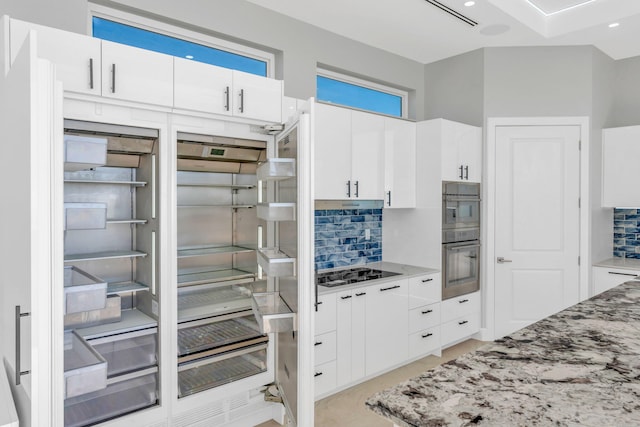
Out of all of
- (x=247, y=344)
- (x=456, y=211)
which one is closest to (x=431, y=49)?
(x=456, y=211)

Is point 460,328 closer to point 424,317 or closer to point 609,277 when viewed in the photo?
point 424,317

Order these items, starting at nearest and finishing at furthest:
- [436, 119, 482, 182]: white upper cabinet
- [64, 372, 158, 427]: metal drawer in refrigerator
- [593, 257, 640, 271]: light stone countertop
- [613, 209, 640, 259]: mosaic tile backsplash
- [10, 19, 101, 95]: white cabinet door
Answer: [10, 19, 101, 95]: white cabinet door → [64, 372, 158, 427]: metal drawer in refrigerator → [436, 119, 482, 182]: white upper cabinet → [593, 257, 640, 271]: light stone countertop → [613, 209, 640, 259]: mosaic tile backsplash

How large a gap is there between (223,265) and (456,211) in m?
2.26

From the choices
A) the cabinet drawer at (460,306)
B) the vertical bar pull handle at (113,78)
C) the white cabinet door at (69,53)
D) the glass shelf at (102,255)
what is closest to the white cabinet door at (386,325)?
the cabinet drawer at (460,306)

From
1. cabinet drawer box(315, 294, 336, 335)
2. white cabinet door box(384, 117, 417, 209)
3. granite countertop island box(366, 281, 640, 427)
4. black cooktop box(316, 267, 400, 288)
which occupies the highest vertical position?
white cabinet door box(384, 117, 417, 209)

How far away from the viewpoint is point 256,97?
267 centimetres

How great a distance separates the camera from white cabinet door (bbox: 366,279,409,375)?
11.2ft

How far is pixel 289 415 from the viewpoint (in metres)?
2.44

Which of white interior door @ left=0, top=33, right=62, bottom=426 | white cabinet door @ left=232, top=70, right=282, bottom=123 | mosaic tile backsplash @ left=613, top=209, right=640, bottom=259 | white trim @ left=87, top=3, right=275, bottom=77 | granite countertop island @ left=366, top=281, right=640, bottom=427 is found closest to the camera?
granite countertop island @ left=366, top=281, right=640, bottom=427

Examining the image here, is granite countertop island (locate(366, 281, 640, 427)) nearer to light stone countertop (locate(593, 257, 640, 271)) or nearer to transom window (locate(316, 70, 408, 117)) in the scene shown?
transom window (locate(316, 70, 408, 117))

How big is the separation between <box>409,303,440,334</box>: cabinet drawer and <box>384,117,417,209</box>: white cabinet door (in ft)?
3.12

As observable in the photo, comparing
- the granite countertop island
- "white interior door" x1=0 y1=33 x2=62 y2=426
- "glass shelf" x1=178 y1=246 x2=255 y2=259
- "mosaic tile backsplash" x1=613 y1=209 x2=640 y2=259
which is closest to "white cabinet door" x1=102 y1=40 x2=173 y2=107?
"white interior door" x1=0 y1=33 x2=62 y2=426

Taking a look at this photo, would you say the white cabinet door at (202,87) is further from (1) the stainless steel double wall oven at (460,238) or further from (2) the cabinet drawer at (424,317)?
(2) the cabinet drawer at (424,317)

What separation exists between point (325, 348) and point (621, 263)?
3.25 m
